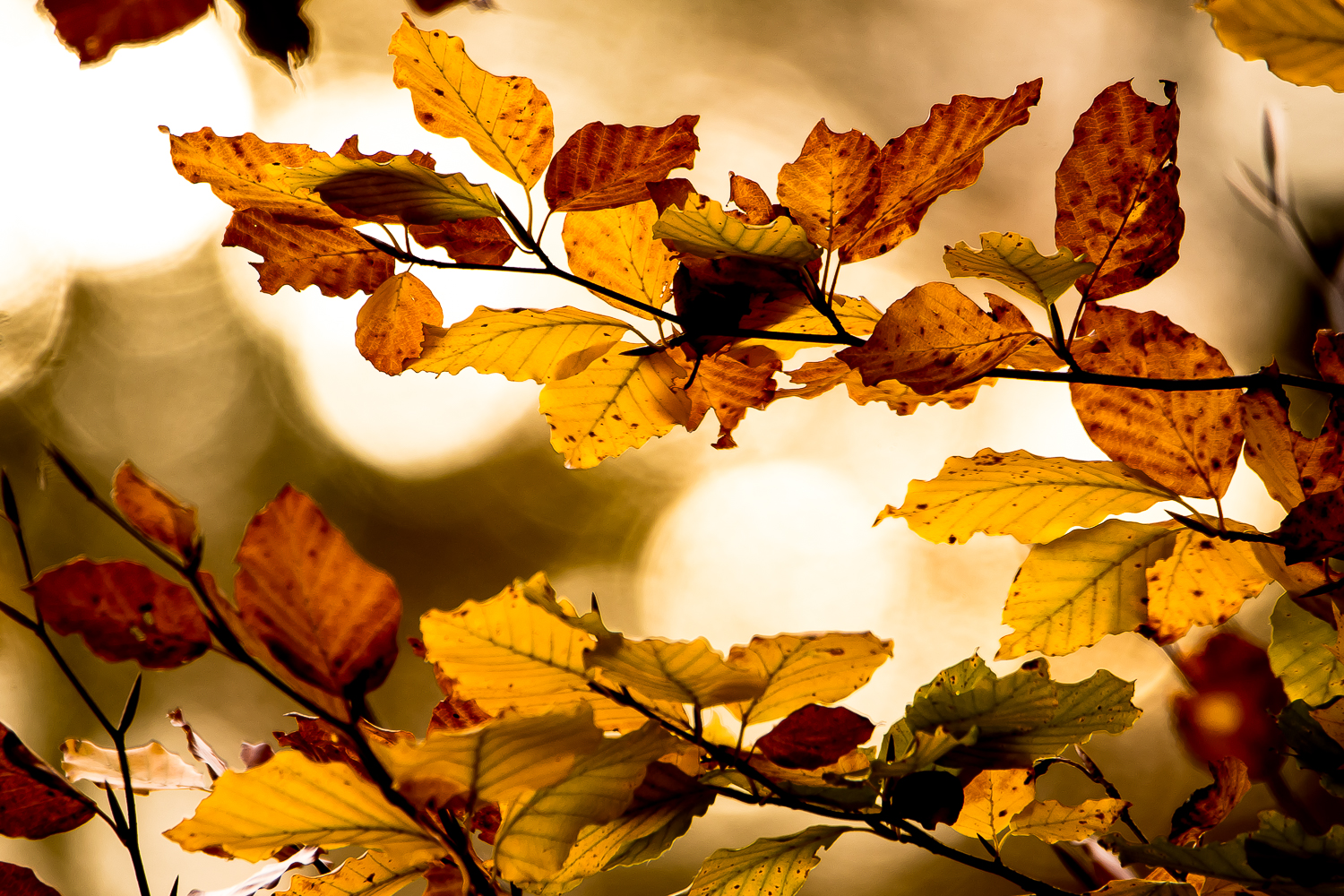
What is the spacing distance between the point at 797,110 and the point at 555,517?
3256mm

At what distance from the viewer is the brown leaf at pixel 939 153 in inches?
12.1

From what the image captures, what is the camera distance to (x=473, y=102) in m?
0.32

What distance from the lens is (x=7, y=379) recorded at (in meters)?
4.14

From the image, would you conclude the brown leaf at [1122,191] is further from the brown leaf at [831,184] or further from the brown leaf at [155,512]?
the brown leaf at [155,512]

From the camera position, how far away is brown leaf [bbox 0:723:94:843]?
0.98 feet

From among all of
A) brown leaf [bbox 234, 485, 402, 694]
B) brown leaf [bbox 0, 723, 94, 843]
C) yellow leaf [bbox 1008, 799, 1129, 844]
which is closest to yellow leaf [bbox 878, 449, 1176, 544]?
yellow leaf [bbox 1008, 799, 1129, 844]

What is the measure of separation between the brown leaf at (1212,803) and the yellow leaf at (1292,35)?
263mm

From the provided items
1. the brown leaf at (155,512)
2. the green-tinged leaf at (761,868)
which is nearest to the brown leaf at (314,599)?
the brown leaf at (155,512)

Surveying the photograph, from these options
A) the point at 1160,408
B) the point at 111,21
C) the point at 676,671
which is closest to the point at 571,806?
the point at 676,671

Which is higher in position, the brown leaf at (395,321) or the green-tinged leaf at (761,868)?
the brown leaf at (395,321)

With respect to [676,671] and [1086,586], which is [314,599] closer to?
[676,671]

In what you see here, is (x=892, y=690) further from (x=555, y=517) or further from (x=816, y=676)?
(x=816, y=676)

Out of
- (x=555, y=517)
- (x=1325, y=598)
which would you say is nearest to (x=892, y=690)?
(x=555, y=517)

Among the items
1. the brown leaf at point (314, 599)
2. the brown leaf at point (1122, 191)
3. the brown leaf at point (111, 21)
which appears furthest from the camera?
the brown leaf at point (111, 21)
